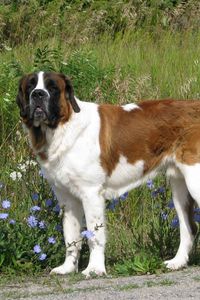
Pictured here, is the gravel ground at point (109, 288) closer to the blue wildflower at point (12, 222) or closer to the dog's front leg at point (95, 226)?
the dog's front leg at point (95, 226)

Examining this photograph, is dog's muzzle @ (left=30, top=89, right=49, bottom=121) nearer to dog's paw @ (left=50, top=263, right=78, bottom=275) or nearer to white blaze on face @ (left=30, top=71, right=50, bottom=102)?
white blaze on face @ (left=30, top=71, right=50, bottom=102)

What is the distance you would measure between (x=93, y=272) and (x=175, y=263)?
0.84m

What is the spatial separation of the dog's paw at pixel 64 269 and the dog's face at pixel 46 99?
1.29 m

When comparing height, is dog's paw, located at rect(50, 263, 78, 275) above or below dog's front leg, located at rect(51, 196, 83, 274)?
below

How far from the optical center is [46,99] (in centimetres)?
770

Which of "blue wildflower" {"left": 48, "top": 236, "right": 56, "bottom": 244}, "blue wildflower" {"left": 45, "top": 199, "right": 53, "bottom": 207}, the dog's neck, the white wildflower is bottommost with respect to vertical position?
"blue wildflower" {"left": 48, "top": 236, "right": 56, "bottom": 244}

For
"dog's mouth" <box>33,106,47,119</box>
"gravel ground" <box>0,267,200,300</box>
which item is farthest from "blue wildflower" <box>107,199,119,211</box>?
"dog's mouth" <box>33,106,47,119</box>

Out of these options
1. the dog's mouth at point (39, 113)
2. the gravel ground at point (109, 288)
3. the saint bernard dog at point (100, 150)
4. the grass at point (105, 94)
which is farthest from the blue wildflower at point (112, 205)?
the dog's mouth at point (39, 113)

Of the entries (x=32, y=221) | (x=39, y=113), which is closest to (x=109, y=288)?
(x=32, y=221)

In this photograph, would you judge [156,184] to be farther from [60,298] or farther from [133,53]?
[133,53]

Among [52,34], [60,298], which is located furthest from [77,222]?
[52,34]

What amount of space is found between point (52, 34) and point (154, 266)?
8.06 metres

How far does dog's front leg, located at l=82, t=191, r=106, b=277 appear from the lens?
782cm

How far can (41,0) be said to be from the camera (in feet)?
55.8
